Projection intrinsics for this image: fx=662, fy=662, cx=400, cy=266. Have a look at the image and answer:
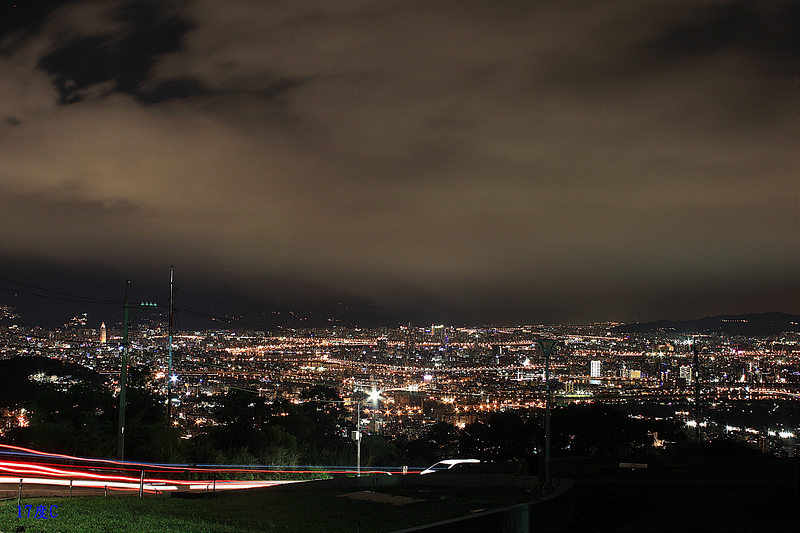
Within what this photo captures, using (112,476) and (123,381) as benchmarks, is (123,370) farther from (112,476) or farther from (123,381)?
(112,476)

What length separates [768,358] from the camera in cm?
2723

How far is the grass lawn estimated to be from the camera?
12602 mm

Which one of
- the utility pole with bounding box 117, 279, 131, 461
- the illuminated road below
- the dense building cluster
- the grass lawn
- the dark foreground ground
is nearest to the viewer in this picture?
the dark foreground ground

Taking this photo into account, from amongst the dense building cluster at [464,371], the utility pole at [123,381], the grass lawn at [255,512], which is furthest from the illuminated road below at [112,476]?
the dense building cluster at [464,371]

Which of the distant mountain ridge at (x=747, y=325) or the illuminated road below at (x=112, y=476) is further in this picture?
the distant mountain ridge at (x=747, y=325)

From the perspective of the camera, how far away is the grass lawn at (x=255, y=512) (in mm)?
12602

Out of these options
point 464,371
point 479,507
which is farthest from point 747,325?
point 464,371

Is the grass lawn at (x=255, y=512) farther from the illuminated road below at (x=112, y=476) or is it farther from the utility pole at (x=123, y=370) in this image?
the utility pole at (x=123, y=370)

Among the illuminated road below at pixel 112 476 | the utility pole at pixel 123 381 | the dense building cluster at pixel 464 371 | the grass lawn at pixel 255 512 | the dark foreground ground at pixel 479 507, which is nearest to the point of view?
the dark foreground ground at pixel 479 507

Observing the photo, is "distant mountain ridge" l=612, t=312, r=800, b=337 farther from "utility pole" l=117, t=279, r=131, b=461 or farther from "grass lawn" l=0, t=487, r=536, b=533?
"utility pole" l=117, t=279, r=131, b=461

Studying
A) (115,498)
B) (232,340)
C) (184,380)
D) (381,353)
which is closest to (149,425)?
(115,498)

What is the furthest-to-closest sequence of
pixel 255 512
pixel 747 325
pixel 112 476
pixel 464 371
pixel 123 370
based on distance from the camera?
pixel 464 371 < pixel 747 325 < pixel 123 370 < pixel 112 476 < pixel 255 512

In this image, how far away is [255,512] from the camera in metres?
15.3

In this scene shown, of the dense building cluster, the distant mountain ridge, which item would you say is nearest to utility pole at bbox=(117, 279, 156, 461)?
the dense building cluster
